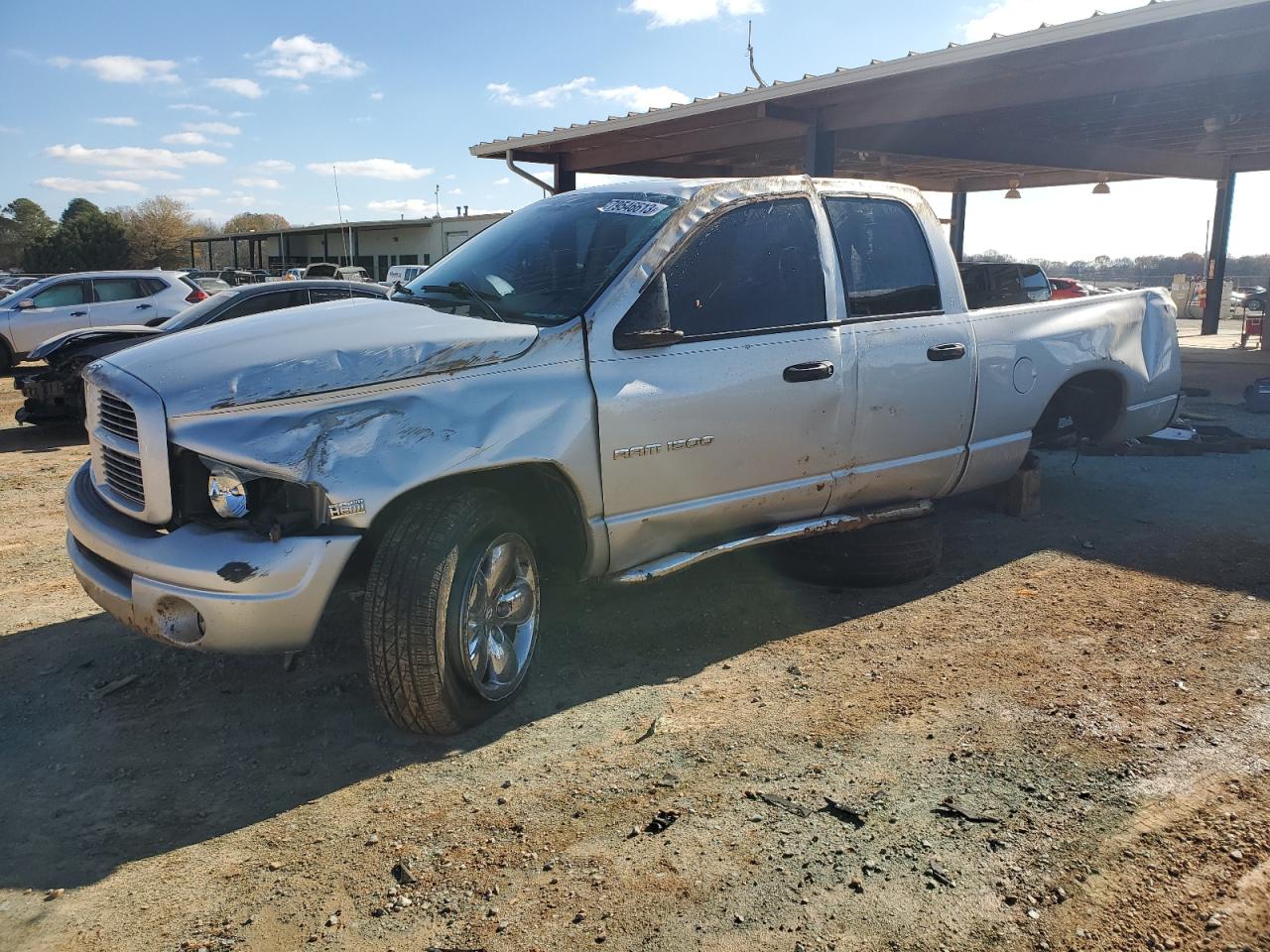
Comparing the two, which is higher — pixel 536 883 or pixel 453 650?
pixel 453 650

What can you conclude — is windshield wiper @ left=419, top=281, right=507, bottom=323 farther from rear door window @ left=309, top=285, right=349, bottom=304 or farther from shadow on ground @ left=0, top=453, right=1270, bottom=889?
rear door window @ left=309, top=285, right=349, bottom=304

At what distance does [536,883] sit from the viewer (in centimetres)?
256

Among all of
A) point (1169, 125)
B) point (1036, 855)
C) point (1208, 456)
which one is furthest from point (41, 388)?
point (1169, 125)

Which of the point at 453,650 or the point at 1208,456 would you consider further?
the point at 1208,456

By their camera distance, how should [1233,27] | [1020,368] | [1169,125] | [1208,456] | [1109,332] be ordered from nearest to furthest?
[1020,368]
[1109,332]
[1208,456]
[1233,27]
[1169,125]

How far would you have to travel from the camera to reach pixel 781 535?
168 inches

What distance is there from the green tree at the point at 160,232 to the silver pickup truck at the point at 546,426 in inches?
2604

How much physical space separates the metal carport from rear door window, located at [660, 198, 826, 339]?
6.82 metres

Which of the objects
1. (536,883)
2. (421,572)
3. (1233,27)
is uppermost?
(1233,27)

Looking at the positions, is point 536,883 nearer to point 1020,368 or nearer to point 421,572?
point 421,572

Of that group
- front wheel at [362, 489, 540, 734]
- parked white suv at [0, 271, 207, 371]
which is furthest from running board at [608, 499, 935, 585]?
parked white suv at [0, 271, 207, 371]

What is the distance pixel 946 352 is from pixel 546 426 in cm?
233

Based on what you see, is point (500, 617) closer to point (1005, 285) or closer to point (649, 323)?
point (649, 323)

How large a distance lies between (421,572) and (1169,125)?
58.6 feet
